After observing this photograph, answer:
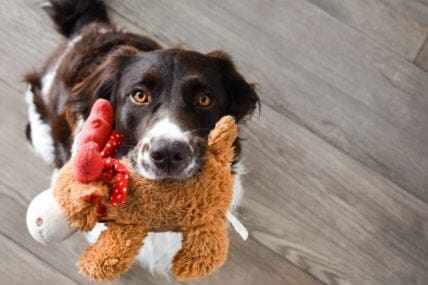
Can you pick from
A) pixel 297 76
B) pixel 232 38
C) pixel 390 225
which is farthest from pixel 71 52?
pixel 390 225

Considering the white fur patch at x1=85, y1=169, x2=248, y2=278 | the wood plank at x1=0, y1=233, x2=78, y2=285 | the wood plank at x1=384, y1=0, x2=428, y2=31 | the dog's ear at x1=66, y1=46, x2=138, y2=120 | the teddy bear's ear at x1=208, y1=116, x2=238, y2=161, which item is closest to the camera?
the teddy bear's ear at x1=208, y1=116, x2=238, y2=161

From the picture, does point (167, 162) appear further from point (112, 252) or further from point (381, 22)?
point (381, 22)

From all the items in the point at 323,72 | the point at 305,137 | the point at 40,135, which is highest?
the point at 323,72

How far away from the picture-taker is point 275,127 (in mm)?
1783

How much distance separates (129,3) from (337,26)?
74cm

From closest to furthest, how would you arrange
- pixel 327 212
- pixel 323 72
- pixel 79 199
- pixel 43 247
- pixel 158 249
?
pixel 79 199 → pixel 158 249 → pixel 43 247 → pixel 327 212 → pixel 323 72

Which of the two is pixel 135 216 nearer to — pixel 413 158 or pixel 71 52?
pixel 71 52

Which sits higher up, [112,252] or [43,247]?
[112,252]

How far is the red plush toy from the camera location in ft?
3.03

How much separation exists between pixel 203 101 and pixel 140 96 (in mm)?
143

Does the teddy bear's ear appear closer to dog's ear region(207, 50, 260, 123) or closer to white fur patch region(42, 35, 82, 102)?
dog's ear region(207, 50, 260, 123)

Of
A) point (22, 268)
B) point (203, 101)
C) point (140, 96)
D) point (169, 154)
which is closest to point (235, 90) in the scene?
point (203, 101)

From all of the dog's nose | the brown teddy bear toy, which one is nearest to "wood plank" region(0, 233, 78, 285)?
the brown teddy bear toy

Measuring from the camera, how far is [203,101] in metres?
1.22
